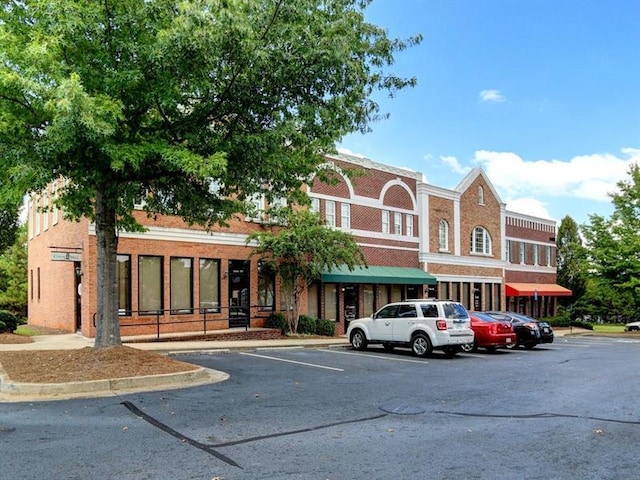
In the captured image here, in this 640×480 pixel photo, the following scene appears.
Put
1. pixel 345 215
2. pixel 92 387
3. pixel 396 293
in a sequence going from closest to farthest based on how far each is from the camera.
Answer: pixel 92 387 → pixel 345 215 → pixel 396 293

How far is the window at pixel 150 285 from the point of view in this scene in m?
21.3

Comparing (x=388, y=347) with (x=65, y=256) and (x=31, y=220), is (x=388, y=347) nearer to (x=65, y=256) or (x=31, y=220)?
(x=65, y=256)

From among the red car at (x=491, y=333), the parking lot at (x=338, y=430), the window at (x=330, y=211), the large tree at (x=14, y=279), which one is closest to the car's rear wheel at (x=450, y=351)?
the red car at (x=491, y=333)

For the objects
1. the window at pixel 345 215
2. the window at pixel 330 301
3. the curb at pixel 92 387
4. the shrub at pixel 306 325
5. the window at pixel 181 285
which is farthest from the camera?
the window at pixel 345 215

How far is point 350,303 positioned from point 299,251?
25.0 ft

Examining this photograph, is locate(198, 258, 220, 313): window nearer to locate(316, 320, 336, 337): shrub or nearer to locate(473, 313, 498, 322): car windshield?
locate(316, 320, 336, 337): shrub

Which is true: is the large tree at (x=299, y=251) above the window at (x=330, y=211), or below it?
below

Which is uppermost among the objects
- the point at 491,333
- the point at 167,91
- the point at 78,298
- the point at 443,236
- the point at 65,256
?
the point at 167,91

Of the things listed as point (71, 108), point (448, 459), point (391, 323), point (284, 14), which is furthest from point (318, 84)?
point (391, 323)

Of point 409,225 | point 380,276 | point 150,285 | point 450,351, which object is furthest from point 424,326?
point 409,225

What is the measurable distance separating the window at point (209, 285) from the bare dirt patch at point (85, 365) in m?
10.1

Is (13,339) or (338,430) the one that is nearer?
(338,430)

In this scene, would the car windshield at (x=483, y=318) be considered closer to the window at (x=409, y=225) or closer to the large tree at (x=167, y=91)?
the large tree at (x=167, y=91)

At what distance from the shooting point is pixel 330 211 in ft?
95.3
